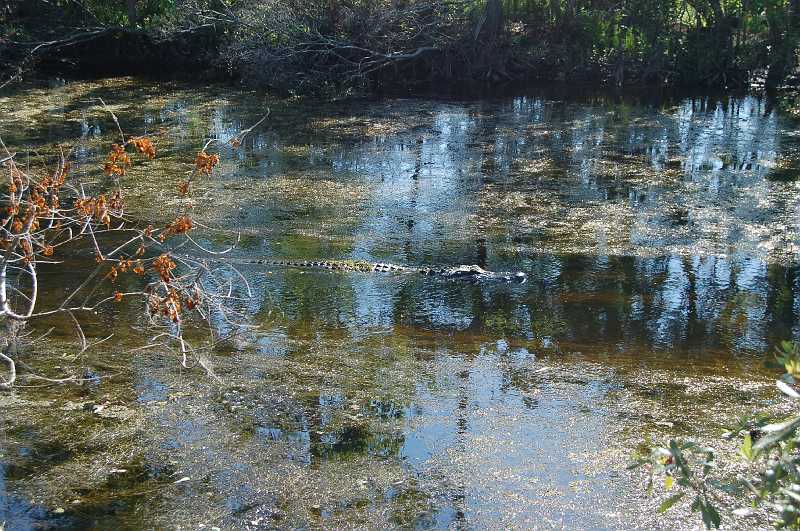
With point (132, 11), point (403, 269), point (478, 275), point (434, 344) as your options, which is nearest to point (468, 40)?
point (132, 11)

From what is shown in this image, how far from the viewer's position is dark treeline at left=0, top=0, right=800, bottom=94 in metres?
13.4

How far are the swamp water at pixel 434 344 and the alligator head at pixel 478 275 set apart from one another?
0.35 ft

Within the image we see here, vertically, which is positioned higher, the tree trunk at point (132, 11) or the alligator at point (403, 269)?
the tree trunk at point (132, 11)

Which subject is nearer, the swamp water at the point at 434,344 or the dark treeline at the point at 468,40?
the swamp water at the point at 434,344

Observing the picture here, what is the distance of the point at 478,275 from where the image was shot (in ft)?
19.9

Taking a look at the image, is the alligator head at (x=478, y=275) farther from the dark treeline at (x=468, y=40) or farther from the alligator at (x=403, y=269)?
the dark treeline at (x=468, y=40)

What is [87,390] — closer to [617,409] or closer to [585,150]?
[617,409]

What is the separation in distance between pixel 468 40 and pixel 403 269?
8.68 meters

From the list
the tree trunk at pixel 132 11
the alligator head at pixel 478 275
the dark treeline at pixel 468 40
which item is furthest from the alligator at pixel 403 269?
the tree trunk at pixel 132 11

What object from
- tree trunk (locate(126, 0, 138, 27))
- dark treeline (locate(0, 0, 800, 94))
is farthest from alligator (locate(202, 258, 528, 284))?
tree trunk (locate(126, 0, 138, 27))

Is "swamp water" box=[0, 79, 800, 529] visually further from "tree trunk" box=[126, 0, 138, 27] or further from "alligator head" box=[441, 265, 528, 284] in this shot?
"tree trunk" box=[126, 0, 138, 27]

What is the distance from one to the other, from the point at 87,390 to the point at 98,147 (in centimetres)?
627

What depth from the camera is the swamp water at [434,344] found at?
3389mm

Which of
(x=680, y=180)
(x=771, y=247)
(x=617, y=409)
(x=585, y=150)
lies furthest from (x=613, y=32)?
(x=617, y=409)
